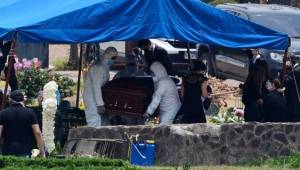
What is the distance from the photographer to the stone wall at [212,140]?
49.5 feet

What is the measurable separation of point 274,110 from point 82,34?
3490 millimetres

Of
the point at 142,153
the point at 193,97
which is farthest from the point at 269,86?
the point at 142,153

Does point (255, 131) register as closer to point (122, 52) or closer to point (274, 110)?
point (274, 110)

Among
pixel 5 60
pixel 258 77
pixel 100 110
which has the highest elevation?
pixel 5 60

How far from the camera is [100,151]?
1501 cm

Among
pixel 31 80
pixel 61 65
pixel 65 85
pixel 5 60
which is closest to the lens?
pixel 5 60

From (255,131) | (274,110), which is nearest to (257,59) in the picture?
(274,110)

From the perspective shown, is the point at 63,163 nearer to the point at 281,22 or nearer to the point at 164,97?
the point at 164,97

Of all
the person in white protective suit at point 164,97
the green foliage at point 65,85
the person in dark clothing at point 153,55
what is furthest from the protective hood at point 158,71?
the green foliage at point 65,85

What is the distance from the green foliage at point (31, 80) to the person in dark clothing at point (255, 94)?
8.36m

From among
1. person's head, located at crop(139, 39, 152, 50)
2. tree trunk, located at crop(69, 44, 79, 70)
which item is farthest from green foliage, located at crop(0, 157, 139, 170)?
tree trunk, located at crop(69, 44, 79, 70)

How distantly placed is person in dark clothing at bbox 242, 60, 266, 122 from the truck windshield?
6.46 metres

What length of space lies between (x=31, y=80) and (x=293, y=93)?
953 cm

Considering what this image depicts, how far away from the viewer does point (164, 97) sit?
53.7 feet
